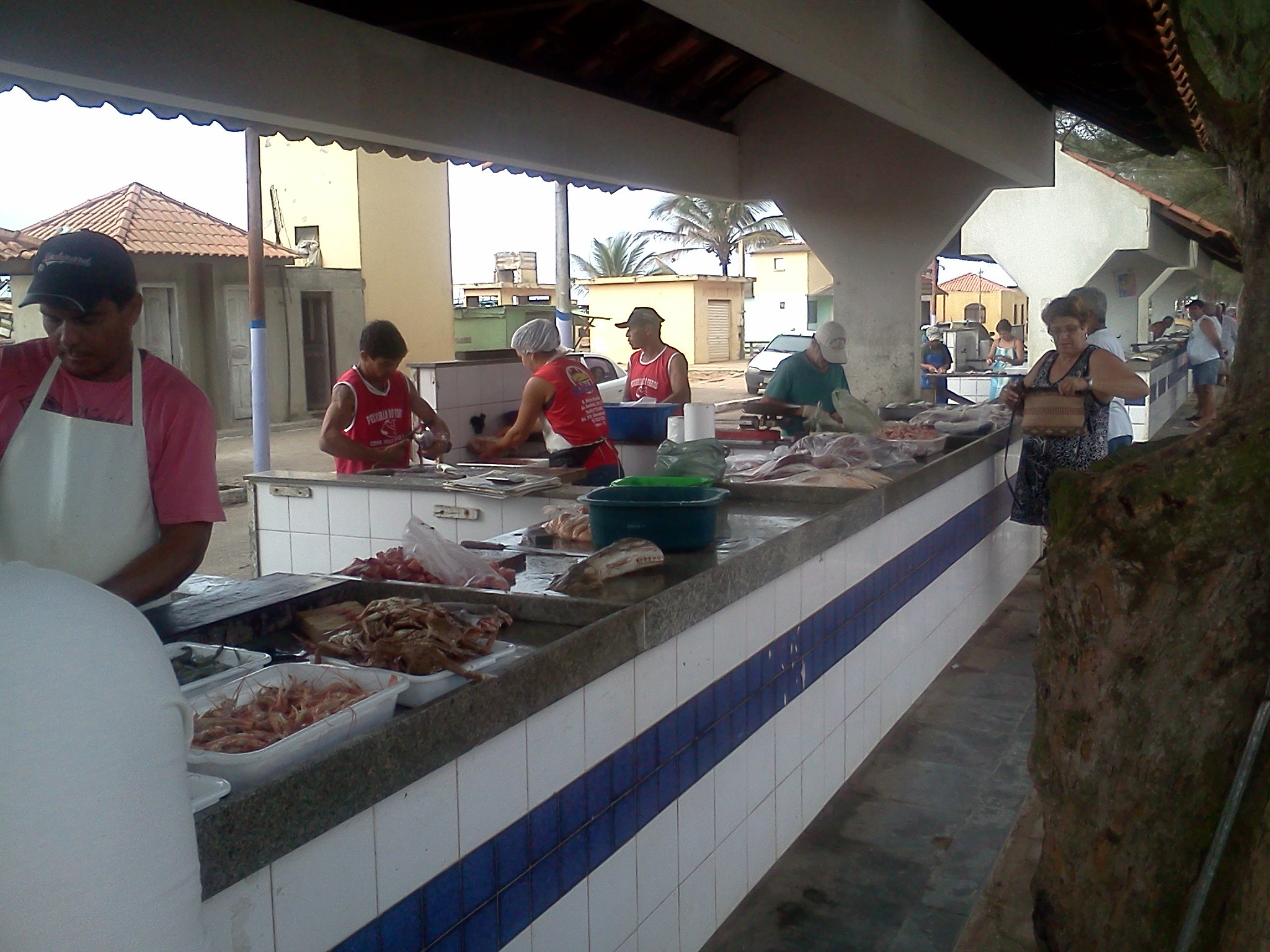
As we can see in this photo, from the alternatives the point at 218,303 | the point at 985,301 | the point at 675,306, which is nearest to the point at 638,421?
the point at 218,303

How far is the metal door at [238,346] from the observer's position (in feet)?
66.3

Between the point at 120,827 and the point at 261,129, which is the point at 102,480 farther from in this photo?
the point at 261,129

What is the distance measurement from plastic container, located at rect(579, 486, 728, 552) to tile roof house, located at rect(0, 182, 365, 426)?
1631 centimetres

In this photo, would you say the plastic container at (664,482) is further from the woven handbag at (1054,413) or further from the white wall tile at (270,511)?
the woven handbag at (1054,413)

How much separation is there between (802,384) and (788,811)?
375 cm

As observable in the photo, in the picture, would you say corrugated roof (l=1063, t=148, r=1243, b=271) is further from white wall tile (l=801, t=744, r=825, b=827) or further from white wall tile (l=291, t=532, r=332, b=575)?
white wall tile (l=291, t=532, r=332, b=575)

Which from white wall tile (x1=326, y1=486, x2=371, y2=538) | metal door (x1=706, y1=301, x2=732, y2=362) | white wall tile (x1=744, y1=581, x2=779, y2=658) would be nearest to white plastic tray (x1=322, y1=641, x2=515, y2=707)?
white wall tile (x1=744, y1=581, x2=779, y2=658)

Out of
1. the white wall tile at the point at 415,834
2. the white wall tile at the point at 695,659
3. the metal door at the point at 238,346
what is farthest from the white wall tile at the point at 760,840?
the metal door at the point at 238,346

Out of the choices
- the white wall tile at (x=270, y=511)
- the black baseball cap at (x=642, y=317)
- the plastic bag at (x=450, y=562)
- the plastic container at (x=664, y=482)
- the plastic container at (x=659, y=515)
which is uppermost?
the black baseball cap at (x=642, y=317)

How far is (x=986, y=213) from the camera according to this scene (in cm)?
1597

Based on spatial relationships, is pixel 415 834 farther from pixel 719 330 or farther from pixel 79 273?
pixel 719 330

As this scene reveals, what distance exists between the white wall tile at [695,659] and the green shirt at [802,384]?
4.00m

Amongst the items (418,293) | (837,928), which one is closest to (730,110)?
(837,928)

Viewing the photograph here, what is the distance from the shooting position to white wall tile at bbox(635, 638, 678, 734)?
8.43ft
